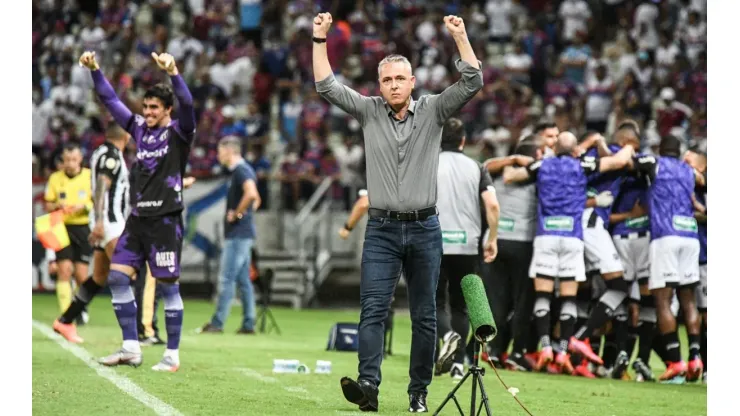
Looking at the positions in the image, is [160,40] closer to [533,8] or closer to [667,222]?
[533,8]

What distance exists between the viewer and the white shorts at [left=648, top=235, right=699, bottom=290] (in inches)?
439

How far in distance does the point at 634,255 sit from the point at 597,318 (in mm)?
781

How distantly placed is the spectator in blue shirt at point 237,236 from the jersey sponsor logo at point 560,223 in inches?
183

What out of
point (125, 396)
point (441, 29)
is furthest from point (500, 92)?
point (125, 396)

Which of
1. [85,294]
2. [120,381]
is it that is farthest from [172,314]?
[85,294]

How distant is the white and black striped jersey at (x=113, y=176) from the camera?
39.5ft

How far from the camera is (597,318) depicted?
452 inches

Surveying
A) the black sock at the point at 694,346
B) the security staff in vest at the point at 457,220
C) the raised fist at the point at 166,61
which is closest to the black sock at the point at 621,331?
the black sock at the point at 694,346

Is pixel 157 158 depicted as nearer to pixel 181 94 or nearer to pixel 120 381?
pixel 181 94

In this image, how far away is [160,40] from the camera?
1093 inches

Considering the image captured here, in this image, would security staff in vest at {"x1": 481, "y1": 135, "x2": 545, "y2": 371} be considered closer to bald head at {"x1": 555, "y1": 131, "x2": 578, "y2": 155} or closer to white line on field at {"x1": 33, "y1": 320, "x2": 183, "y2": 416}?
bald head at {"x1": 555, "y1": 131, "x2": 578, "y2": 155}

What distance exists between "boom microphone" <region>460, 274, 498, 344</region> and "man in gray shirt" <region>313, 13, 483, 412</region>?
0.80m

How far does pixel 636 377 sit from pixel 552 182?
77.9 inches
